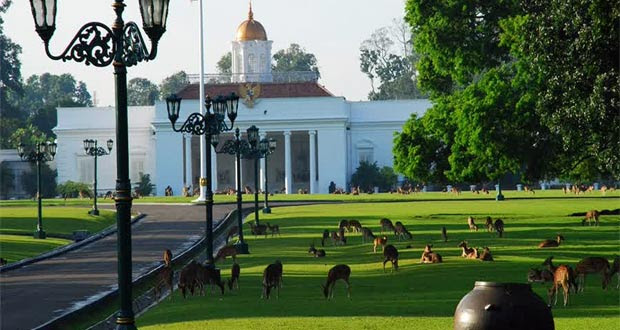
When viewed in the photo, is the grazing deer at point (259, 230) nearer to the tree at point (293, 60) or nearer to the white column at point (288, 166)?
the white column at point (288, 166)

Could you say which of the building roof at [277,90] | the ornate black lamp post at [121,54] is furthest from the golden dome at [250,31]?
the ornate black lamp post at [121,54]

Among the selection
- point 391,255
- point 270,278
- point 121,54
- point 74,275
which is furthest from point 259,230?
point 121,54

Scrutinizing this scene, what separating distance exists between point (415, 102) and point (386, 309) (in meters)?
96.0

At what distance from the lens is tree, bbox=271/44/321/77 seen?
168m

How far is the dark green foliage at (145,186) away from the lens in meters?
109

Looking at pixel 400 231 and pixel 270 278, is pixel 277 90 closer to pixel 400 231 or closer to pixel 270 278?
pixel 400 231

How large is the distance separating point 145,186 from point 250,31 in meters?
17.3

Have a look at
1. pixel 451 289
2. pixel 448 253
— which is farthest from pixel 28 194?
pixel 451 289

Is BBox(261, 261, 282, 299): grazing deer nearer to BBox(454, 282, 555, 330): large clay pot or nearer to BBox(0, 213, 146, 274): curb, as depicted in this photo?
BBox(454, 282, 555, 330): large clay pot

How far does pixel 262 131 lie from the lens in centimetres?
11350

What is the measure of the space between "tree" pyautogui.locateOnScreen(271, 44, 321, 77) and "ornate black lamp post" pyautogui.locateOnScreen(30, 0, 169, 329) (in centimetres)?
15140

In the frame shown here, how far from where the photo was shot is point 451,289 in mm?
24766

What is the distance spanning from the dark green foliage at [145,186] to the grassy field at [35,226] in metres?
39.6

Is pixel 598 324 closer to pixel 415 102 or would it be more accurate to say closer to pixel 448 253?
pixel 448 253
